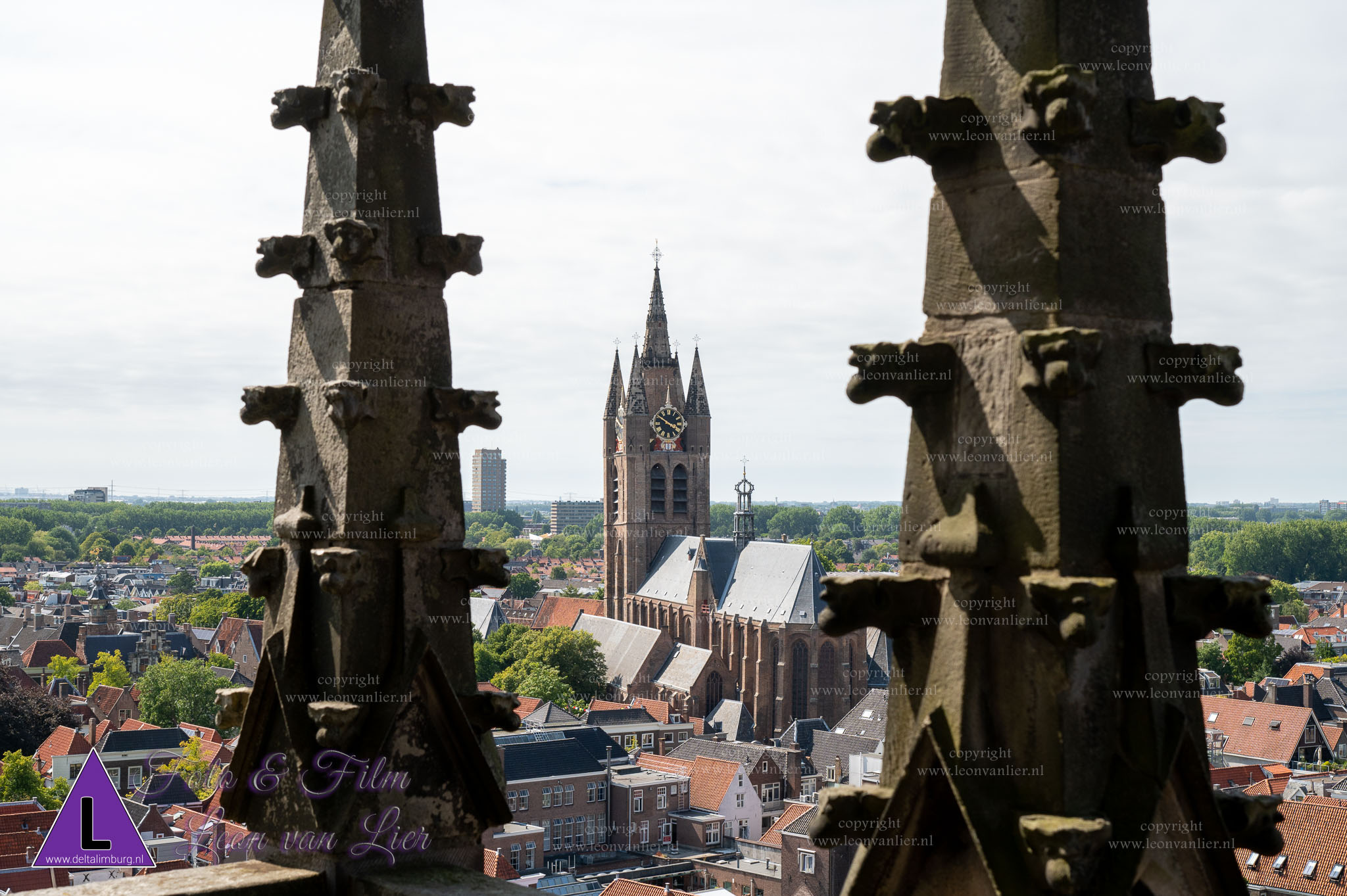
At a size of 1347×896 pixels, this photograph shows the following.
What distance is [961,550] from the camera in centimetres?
361

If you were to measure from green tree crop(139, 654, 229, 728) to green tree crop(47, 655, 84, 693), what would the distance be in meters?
13.9

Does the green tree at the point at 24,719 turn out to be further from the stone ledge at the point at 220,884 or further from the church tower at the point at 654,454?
the stone ledge at the point at 220,884

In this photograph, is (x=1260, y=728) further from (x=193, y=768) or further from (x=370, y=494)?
(x=370, y=494)

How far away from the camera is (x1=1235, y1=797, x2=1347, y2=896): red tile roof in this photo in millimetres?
31234

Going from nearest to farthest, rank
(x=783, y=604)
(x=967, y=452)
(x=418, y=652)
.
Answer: (x=967, y=452) → (x=418, y=652) → (x=783, y=604)

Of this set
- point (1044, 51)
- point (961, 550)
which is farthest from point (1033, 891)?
point (1044, 51)

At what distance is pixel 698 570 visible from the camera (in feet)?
294

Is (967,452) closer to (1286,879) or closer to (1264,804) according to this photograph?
(1264,804)

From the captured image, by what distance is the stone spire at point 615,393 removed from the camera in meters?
100

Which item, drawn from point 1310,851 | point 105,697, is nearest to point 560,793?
point 105,697

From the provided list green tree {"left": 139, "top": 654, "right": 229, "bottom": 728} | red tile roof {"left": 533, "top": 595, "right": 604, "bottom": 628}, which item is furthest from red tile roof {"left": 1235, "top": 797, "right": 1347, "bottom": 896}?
red tile roof {"left": 533, "top": 595, "right": 604, "bottom": 628}

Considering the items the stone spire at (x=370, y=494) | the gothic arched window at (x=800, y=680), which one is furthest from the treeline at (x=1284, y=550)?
the stone spire at (x=370, y=494)

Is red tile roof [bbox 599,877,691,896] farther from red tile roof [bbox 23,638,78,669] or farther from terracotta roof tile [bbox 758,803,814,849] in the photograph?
red tile roof [bbox 23,638,78,669]

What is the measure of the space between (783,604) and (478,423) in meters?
78.4
